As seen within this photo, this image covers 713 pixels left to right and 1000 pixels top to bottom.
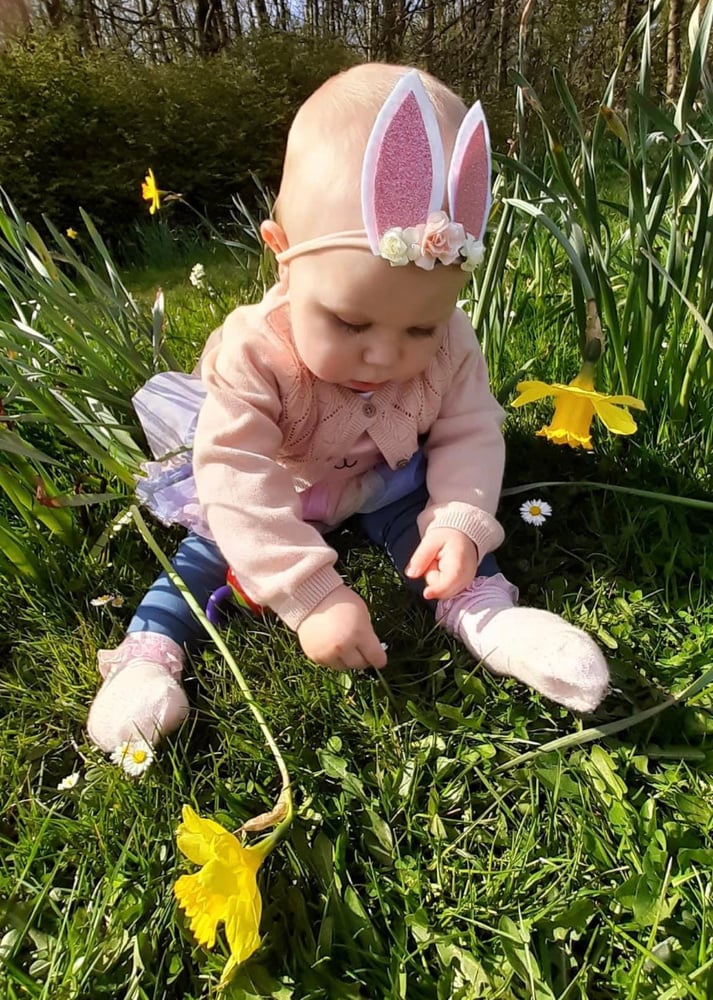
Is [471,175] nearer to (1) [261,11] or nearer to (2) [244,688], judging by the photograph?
(2) [244,688]

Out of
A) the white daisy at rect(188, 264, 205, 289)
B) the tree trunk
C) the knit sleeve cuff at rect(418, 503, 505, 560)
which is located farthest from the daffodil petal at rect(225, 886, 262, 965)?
the tree trunk

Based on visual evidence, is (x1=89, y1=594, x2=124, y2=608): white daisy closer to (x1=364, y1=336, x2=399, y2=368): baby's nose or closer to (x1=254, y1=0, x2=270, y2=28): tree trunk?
(x1=364, y1=336, x2=399, y2=368): baby's nose

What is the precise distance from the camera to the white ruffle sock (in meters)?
1.06

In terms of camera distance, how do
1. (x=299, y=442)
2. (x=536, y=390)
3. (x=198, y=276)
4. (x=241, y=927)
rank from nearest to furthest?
(x=241, y=927) → (x=536, y=390) → (x=299, y=442) → (x=198, y=276)

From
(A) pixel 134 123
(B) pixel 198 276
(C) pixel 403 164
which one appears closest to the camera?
(C) pixel 403 164

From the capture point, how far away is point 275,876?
99cm

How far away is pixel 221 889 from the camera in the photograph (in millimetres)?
810

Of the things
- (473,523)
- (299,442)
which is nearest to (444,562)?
(473,523)

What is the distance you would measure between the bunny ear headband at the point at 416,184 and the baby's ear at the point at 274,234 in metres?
0.12

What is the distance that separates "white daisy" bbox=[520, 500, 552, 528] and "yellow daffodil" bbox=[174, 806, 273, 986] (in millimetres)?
836

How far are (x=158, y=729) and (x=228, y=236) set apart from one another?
4.33 metres

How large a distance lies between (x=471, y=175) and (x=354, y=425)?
0.43 meters

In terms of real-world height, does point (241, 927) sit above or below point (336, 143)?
below

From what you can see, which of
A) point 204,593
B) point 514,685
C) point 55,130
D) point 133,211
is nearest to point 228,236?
point 133,211
